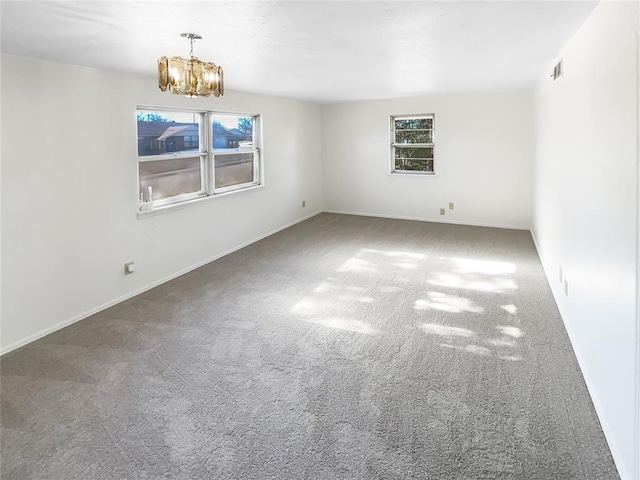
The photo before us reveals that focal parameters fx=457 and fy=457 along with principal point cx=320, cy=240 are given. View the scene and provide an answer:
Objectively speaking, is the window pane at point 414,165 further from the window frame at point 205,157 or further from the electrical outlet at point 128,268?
the electrical outlet at point 128,268

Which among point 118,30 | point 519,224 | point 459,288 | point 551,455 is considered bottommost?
point 551,455

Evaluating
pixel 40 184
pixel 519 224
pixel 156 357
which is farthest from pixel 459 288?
pixel 40 184

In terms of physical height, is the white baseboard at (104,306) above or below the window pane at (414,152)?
below

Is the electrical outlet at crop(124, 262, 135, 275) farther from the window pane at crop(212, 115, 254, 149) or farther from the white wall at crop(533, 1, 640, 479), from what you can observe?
the white wall at crop(533, 1, 640, 479)

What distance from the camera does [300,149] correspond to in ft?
24.7

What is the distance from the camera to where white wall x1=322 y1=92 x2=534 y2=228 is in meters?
6.78

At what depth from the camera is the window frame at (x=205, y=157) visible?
4.49 meters

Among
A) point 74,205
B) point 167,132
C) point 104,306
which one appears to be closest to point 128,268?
point 104,306

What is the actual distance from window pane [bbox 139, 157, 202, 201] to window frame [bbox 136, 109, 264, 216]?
0.04 meters

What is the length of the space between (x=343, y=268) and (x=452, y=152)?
3303 mm

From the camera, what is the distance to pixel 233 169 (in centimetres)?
605

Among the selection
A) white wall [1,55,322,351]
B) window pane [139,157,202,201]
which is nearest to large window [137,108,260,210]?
window pane [139,157,202,201]

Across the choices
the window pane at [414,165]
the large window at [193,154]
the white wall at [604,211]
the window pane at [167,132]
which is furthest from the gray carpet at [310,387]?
the window pane at [414,165]

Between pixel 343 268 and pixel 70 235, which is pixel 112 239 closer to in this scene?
pixel 70 235
